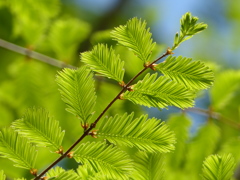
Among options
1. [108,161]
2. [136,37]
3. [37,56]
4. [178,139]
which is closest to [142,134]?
[108,161]

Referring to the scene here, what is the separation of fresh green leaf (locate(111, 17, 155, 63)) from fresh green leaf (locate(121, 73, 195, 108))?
2.0 inches

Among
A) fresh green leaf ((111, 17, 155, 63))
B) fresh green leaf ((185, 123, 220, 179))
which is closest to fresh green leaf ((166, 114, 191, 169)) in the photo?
fresh green leaf ((185, 123, 220, 179))

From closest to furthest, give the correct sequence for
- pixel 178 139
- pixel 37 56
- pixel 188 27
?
pixel 188 27, pixel 178 139, pixel 37 56

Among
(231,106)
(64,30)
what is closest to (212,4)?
(231,106)

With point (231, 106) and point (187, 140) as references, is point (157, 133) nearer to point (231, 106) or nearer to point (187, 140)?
point (187, 140)

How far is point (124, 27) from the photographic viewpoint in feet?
2.57

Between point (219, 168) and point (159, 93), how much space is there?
18cm

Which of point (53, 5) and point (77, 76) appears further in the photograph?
point (53, 5)

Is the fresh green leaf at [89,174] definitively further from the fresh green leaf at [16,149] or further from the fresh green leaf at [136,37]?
the fresh green leaf at [136,37]

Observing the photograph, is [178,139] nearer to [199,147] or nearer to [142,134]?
[199,147]

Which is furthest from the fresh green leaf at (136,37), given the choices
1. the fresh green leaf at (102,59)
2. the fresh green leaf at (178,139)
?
the fresh green leaf at (178,139)

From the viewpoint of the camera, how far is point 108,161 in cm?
75

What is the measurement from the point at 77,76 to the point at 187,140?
832 millimetres

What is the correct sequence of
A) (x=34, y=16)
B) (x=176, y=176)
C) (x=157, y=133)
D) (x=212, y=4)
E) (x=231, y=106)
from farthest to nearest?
(x=212, y=4) < (x=231, y=106) < (x=34, y=16) < (x=176, y=176) < (x=157, y=133)
